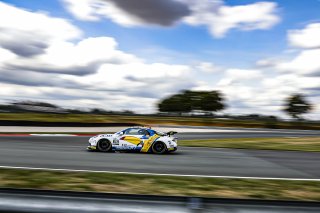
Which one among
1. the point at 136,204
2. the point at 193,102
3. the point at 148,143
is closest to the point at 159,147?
the point at 148,143

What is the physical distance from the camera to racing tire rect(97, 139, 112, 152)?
14242mm

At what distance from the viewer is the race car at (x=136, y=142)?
46.3ft

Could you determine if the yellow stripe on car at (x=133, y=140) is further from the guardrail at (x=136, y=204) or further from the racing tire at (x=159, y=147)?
the guardrail at (x=136, y=204)

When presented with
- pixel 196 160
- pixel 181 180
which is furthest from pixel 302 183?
pixel 196 160

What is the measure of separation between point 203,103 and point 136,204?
102 m

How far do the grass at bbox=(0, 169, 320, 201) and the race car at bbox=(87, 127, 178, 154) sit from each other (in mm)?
5413

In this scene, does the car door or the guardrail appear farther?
the car door

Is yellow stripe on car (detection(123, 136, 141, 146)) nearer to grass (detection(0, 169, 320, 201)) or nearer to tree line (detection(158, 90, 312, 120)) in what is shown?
grass (detection(0, 169, 320, 201))

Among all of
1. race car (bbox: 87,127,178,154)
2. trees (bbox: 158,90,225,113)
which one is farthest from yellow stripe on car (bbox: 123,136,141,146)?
trees (bbox: 158,90,225,113)

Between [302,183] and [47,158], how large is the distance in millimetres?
7577

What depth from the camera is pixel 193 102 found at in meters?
110

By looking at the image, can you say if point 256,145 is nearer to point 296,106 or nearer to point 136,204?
point 136,204

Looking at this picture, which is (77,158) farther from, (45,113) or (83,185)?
(45,113)

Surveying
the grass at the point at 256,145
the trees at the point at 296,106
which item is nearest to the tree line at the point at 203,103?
the trees at the point at 296,106
